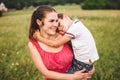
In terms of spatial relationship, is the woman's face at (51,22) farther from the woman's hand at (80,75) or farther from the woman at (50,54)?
the woman's hand at (80,75)

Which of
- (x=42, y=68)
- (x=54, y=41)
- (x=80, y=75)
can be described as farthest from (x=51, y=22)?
(x=80, y=75)

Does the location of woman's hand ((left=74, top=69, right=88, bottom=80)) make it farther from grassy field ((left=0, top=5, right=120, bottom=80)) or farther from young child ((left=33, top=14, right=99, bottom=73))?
grassy field ((left=0, top=5, right=120, bottom=80))

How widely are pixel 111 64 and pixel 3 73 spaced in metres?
1.37

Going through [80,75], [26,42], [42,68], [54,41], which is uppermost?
[54,41]

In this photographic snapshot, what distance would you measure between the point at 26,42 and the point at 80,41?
89.7 inches

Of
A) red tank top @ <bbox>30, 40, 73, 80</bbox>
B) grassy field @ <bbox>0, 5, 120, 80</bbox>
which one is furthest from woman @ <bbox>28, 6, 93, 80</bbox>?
grassy field @ <bbox>0, 5, 120, 80</bbox>

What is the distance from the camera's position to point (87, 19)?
554cm

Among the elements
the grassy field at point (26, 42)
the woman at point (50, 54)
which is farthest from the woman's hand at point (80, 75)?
the grassy field at point (26, 42)

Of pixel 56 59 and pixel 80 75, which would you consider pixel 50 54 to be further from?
pixel 80 75

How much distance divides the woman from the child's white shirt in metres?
0.08

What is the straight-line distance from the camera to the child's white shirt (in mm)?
2498

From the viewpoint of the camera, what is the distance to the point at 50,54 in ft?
8.29

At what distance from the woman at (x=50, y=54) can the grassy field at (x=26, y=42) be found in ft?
3.78

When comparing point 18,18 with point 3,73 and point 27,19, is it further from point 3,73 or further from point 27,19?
point 3,73
